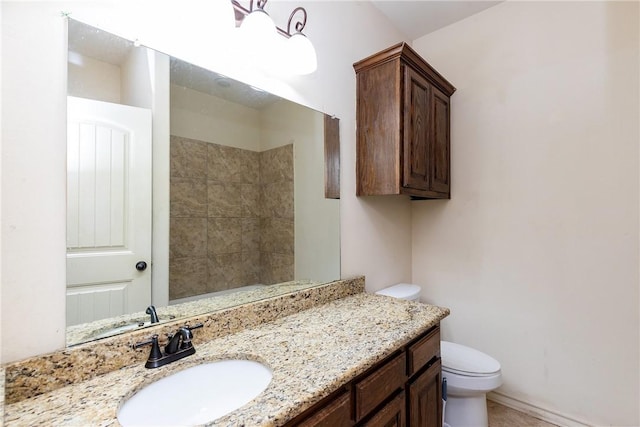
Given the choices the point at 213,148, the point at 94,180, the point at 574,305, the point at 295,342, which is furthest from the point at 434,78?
the point at 94,180

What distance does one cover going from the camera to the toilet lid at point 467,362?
5.09 ft

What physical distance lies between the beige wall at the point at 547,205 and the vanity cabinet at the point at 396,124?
16.8 inches

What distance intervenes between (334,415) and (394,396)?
35cm

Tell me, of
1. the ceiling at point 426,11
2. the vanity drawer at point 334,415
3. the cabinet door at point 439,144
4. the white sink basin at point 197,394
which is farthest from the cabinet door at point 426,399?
the ceiling at point 426,11

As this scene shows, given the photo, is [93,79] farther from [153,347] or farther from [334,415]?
[334,415]

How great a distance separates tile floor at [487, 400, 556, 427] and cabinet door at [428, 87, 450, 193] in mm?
1431

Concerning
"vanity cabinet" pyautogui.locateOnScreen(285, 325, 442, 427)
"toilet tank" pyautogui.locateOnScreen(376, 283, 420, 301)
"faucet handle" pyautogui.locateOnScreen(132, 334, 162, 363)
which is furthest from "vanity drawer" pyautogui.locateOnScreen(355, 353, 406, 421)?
"toilet tank" pyautogui.locateOnScreen(376, 283, 420, 301)

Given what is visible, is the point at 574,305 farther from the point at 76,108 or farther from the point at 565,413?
the point at 76,108

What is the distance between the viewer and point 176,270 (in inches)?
43.2

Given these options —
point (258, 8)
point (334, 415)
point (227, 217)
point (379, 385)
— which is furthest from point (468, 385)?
point (258, 8)

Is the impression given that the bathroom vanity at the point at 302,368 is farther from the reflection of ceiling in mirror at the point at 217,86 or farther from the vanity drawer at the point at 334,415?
the reflection of ceiling in mirror at the point at 217,86

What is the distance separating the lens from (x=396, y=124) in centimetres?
159

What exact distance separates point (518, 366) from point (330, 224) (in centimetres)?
152

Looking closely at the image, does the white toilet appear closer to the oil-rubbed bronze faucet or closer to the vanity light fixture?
the oil-rubbed bronze faucet
